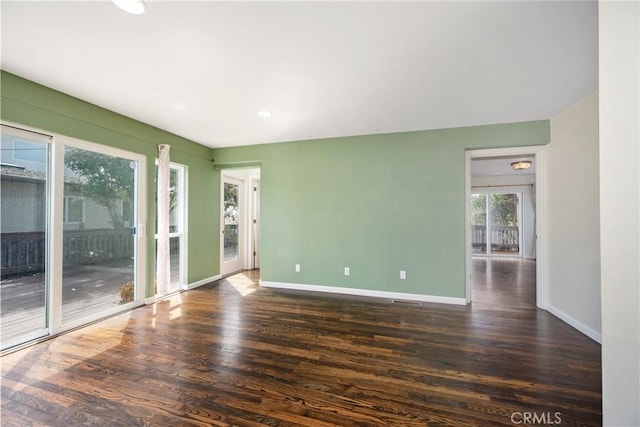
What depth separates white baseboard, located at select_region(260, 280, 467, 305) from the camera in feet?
12.4

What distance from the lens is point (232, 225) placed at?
5836 millimetres

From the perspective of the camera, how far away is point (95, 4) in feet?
5.24

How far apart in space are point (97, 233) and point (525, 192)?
9773mm

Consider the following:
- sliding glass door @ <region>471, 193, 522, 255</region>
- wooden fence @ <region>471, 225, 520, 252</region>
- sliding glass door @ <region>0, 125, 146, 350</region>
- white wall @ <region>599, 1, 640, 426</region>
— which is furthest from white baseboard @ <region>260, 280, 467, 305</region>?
wooden fence @ <region>471, 225, 520, 252</region>

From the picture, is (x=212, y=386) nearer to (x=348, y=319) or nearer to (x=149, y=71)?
(x=348, y=319)

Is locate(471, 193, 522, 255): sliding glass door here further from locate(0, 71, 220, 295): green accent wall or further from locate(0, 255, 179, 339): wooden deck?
locate(0, 255, 179, 339): wooden deck

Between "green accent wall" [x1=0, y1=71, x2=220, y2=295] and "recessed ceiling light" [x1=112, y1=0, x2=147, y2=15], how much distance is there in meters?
1.76

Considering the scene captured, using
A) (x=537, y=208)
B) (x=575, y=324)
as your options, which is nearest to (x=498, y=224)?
(x=537, y=208)

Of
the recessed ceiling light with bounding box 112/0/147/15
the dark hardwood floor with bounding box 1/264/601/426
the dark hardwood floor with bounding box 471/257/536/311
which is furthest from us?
the dark hardwood floor with bounding box 471/257/536/311

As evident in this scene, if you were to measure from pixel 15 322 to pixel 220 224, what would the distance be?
9.87ft

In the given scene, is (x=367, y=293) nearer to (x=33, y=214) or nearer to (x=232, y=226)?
(x=232, y=226)

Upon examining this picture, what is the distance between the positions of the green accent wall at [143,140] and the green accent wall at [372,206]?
722 millimetres

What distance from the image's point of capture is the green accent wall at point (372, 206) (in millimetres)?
3766

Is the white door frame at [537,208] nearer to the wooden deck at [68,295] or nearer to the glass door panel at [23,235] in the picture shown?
the wooden deck at [68,295]
